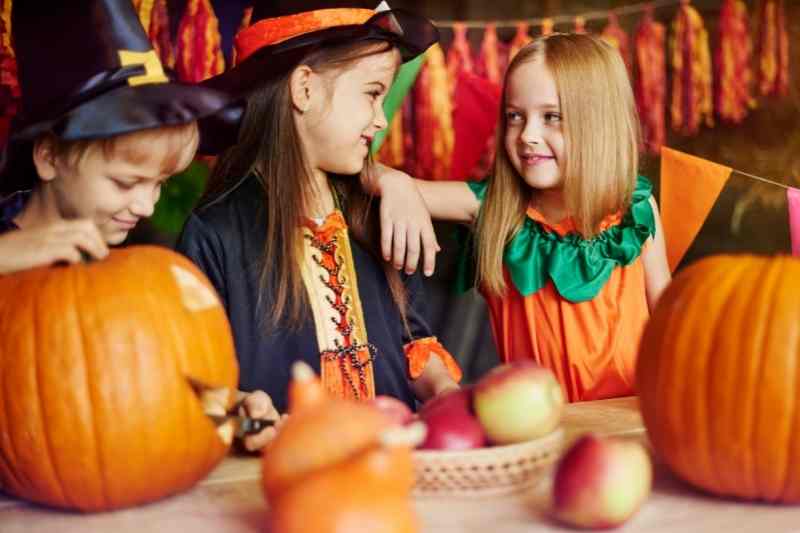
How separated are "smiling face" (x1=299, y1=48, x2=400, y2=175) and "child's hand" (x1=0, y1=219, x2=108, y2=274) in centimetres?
65

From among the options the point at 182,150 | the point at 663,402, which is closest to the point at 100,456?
the point at 182,150

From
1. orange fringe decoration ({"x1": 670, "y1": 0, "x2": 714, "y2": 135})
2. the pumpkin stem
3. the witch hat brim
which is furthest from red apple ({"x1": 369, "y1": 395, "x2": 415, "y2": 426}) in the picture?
orange fringe decoration ({"x1": 670, "y1": 0, "x2": 714, "y2": 135})

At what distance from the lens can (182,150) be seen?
1.31 meters

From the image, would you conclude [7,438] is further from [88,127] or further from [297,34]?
[297,34]

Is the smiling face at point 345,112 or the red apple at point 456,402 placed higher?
the smiling face at point 345,112

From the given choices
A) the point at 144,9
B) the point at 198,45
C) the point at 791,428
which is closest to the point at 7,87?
the point at 144,9

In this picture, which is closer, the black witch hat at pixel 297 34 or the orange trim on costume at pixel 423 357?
the black witch hat at pixel 297 34

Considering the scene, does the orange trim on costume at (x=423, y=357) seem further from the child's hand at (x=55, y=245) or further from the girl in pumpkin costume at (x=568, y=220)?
the child's hand at (x=55, y=245)

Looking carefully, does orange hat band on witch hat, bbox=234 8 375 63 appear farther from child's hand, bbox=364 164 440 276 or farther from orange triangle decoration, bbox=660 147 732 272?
orange triangle decoration, bbox=660 147 732 272

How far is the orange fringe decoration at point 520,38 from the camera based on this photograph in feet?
11.2

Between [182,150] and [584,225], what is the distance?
933 mm

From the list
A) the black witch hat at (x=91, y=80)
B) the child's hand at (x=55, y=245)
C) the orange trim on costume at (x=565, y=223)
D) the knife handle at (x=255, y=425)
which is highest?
the black witch hat at (x=91, y=80)

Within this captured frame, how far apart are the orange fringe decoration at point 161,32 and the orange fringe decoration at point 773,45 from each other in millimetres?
2046

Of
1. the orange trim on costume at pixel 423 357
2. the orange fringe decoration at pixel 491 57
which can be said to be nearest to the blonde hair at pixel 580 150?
the orange trim on costume at pixel 423 357
